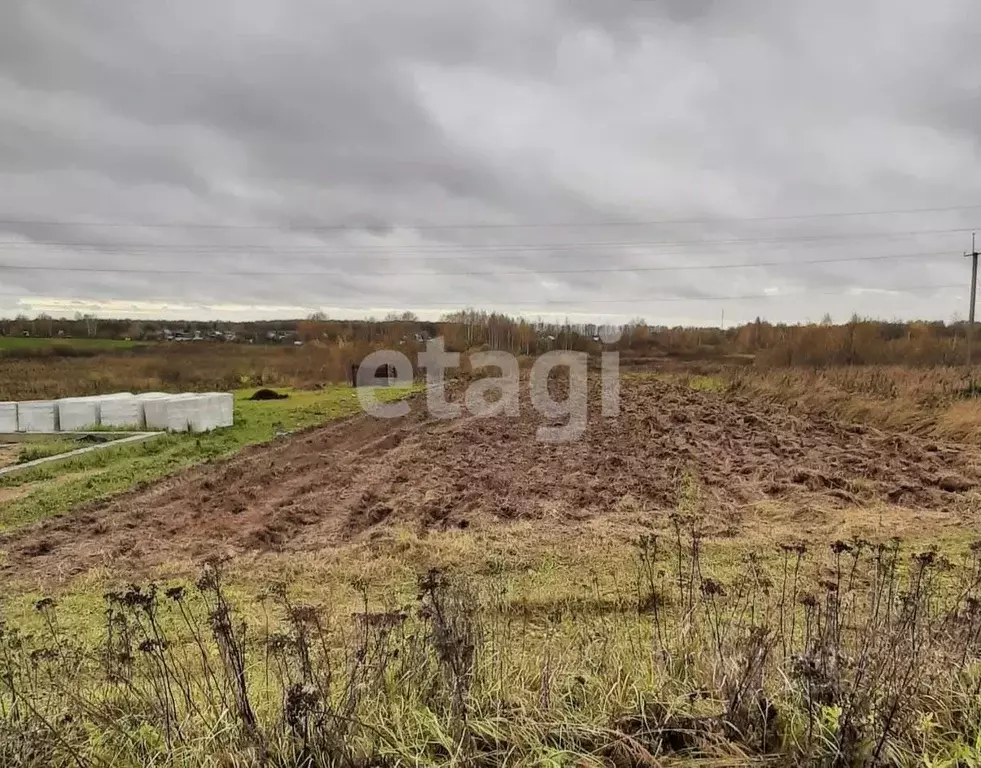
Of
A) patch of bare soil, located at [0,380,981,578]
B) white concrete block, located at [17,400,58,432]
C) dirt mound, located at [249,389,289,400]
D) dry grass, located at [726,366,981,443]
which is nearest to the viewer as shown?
patch of bare soil, located at [0,380,981,578]

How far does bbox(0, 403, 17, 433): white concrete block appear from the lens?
13.9 m

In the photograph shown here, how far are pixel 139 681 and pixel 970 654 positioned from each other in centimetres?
393

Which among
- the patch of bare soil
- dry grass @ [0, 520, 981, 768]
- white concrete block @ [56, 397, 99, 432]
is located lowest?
the patch of bare soil

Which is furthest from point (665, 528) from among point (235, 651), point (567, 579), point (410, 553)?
point (235, 651)

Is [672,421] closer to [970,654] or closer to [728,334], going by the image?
[970,654]

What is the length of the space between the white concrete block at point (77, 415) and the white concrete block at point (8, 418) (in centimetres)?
95

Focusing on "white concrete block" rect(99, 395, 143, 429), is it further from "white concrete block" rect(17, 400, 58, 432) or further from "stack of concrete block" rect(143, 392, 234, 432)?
"white concrete block" rect(17, 400, 58, 432)

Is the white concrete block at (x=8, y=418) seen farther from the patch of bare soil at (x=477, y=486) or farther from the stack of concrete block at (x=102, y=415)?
the patch of bare soil at (x=477, y=486)

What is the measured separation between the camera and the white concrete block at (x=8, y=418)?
13.9 metres

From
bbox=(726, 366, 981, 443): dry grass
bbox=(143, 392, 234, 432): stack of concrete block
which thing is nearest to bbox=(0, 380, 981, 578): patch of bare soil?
bbox=(726, 366, 981, 443): dry grass

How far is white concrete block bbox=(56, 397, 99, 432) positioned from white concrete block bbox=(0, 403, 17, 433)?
0.95 meters

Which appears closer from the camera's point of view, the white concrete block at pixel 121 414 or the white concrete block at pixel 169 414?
the white concrete block at pixel 169 414

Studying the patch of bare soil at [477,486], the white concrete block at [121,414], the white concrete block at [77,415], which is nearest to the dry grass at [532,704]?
the patch of bare soil at [477,486]

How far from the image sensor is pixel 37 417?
13992 millimetres
